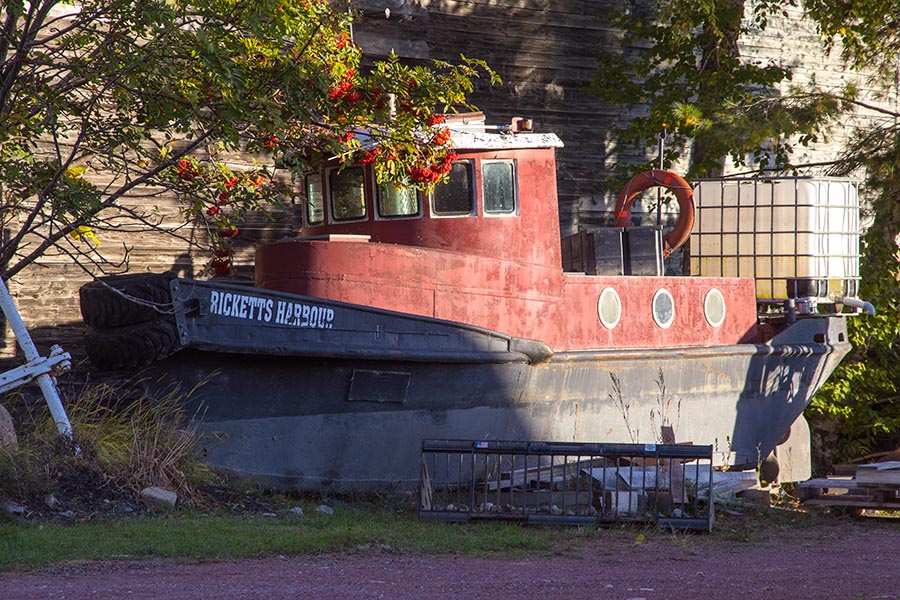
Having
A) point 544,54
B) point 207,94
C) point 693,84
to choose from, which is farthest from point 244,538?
point 693,84

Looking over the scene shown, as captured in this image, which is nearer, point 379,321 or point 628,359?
point 379,321

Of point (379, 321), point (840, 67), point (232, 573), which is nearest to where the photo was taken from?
point (232, 573)

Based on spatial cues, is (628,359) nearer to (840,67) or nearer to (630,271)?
(630,271)

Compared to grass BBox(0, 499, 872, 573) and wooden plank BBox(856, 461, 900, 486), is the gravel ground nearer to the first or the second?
grass BBox(0, 499, 872, 573)

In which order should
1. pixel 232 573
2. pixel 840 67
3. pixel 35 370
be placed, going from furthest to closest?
pixel 840 67 → pixel 35 370 → pixel 232 573

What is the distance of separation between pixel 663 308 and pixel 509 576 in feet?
17.1

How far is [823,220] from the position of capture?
11453 mm

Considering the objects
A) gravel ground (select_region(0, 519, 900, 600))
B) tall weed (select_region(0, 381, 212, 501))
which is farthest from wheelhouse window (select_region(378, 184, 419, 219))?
gravel ground (select_region(0, 519, 900, 600))

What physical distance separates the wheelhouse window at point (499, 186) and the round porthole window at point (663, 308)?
1973 millimetres

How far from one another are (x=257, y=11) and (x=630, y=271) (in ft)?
15.6

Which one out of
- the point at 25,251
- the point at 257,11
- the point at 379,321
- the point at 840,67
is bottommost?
the point at 379,321

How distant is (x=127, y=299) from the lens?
24.2 ft

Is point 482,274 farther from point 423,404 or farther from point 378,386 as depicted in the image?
point 378,386

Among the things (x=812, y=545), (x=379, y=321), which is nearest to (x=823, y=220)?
(x=812, y=545)
